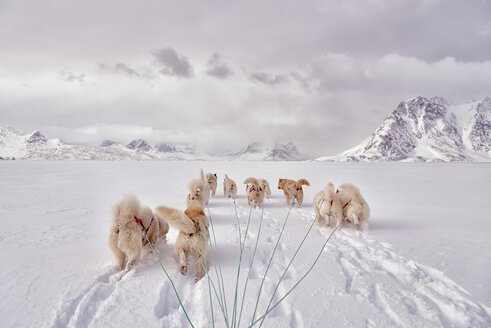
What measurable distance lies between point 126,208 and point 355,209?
4578 mm

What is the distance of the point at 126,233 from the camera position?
3.32 metres

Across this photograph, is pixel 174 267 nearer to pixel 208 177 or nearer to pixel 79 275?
pixel 79 275

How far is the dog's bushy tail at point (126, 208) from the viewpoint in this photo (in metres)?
3.40

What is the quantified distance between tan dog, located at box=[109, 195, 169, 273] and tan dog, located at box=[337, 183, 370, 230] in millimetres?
4336

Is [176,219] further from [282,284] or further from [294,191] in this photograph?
[294,191]

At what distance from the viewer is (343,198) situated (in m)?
5.75

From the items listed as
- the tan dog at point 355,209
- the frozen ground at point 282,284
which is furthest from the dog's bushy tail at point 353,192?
the frozen ground at point 282,284

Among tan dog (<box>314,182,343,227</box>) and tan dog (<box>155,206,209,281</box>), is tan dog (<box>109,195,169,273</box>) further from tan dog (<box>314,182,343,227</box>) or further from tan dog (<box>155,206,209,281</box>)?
tan dog (<box>314,182,343,227</box>)

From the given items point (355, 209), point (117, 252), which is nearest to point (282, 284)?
point (117, 252)

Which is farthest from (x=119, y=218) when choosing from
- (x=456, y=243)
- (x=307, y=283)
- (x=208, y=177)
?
(x=208, y=177)

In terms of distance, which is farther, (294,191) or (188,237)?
(294,191)

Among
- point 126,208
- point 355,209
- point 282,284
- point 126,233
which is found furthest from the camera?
point 355,209

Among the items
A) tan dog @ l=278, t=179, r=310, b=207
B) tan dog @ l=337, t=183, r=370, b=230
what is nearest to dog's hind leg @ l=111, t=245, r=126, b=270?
tan dog @ l=337, t=183, r=370, b=230

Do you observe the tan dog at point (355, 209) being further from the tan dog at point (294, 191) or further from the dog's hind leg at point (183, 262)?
the dog's hind leg at point (183, 262)
